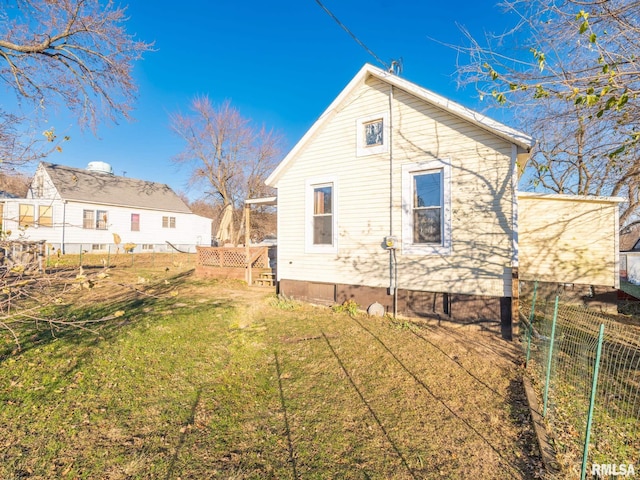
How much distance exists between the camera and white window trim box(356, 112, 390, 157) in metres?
7.56

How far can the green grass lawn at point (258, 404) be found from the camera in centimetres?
272

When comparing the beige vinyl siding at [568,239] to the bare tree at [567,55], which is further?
the beige vinyl siding at [568,239]

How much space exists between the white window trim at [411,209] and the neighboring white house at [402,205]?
0.02 metres

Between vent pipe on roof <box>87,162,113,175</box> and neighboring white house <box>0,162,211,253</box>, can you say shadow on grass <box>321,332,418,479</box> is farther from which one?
vent pipe on roof <box>87,162,113,175</box>

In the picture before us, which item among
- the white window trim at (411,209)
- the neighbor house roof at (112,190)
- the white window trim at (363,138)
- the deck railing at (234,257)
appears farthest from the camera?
the neighbor house roof at (112,190)

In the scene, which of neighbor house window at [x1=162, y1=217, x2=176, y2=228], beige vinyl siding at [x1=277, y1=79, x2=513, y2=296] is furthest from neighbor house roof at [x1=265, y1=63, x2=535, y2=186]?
neighbor house window at [x1=162, y1=217, x2=176, y2=228]

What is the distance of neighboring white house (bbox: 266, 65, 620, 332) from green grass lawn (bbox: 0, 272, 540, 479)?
50.7 inches

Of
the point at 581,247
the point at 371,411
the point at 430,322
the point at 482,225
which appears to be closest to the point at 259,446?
the point at 371,411

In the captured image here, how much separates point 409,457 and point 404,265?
4.79 meters

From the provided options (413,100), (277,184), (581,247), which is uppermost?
(413,100)

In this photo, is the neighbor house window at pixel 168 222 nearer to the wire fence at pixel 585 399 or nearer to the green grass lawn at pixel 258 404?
the green grass lawn at pixel 258 404

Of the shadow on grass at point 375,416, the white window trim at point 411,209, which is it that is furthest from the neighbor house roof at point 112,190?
the shadow on grass at point 375,416

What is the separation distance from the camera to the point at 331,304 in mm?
8430

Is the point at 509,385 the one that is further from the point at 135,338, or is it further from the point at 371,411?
the point at 135,338
